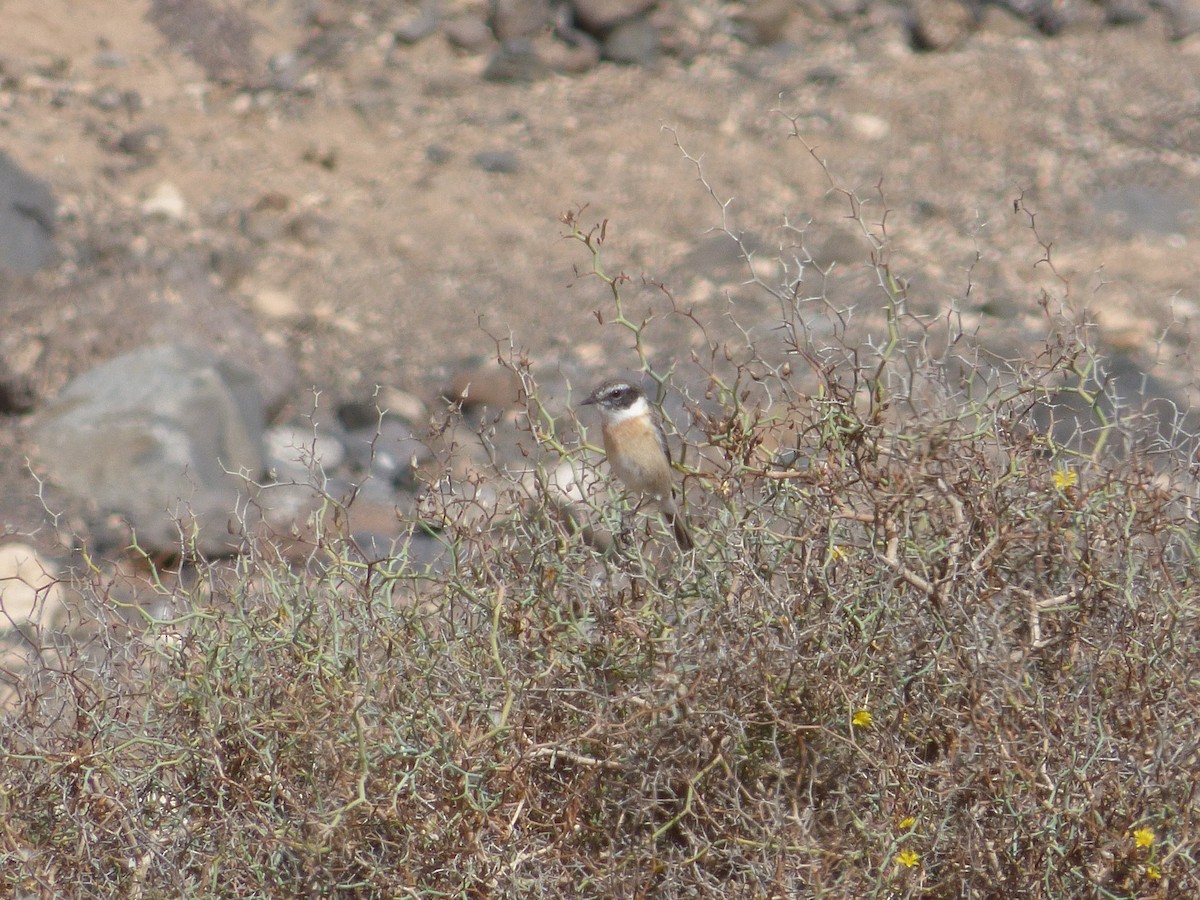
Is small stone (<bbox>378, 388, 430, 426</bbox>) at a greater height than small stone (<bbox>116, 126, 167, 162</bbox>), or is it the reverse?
small stone (<bbox>116, 126, 167, 162</bbox>)

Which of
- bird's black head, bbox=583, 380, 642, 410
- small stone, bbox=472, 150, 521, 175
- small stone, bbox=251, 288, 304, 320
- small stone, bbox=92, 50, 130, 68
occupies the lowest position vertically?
small stone, bbox=251, 288, 304, 320

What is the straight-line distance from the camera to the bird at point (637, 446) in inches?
167

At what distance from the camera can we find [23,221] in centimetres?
858

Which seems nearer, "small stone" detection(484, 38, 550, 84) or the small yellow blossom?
the small yellow blossom

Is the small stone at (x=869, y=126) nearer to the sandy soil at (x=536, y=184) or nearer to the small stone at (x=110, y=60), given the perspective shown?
the sandy soil at (x=536, y=184)

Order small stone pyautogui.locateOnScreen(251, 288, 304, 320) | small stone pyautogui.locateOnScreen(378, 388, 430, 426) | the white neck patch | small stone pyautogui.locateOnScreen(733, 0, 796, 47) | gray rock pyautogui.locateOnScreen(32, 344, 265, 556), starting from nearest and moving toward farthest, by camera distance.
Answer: the white neck patch → gray rock pyautogui.locateOnScreen(32, 344, 265, 556) → small stone pyautogui.locateOnScreen(378, 388, 430, 426) → small stone pyautogui.locateOnScreen(251, 288, 304, 320) → small stone pyautogui.locateOnScreen(733, 0, 796, 47)

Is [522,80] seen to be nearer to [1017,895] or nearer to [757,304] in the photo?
[757,304]

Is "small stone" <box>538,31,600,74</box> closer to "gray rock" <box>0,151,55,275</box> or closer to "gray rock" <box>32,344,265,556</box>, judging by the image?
"gray rock" <box>0,151,55,275</box>

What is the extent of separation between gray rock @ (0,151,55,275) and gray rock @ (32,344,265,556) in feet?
4.55

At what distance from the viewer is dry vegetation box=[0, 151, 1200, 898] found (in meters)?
3.17

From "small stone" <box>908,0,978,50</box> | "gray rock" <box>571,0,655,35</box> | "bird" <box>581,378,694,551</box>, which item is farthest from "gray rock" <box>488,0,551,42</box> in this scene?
"bird" <box>581,378,694,551</box>

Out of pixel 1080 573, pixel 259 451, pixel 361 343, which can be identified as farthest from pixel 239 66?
pixel 1080 573

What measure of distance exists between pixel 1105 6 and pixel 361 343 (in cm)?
598

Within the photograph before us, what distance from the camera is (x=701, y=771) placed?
10.5 ft
